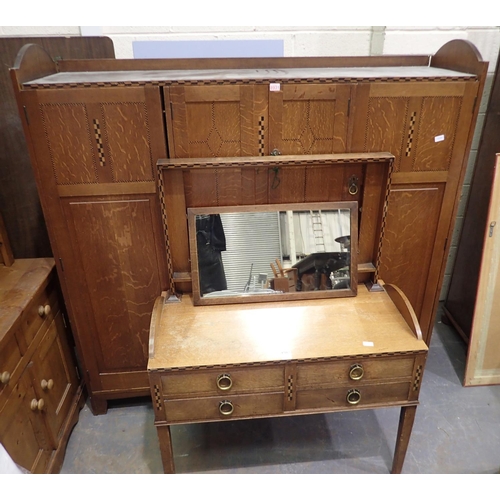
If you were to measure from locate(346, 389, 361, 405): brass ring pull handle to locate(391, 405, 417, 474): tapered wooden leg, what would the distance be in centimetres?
20

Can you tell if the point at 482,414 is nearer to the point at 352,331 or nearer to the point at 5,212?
the point at 352,331

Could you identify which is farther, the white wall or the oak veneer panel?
the white wall

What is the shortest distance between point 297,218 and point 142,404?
1254mm

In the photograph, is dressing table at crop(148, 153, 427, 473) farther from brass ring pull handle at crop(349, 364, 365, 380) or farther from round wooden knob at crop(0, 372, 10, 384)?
round wooden knob at crop(0, 372, 10, 384)

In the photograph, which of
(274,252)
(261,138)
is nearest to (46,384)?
(274,252)

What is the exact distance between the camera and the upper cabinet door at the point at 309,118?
1.46 meters

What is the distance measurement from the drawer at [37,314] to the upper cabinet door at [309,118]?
1.12m

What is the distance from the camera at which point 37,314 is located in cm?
169

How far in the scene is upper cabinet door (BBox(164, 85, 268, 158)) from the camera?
1431 mm

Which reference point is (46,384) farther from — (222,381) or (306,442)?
(306,442)

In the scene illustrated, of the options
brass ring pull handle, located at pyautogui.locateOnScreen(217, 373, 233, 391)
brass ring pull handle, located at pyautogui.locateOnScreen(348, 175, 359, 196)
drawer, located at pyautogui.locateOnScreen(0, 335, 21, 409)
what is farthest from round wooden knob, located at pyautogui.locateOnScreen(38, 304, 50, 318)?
brass ring pull handle, located at pyautogui.locateOnScreen(348, 175, 359, 196)

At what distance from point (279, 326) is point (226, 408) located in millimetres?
350

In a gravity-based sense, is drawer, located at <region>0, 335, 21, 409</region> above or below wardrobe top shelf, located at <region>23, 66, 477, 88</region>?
below

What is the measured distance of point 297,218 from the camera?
1674mm
